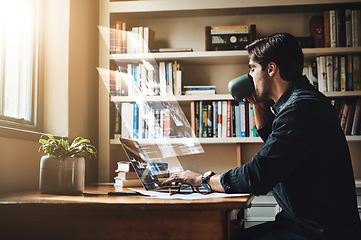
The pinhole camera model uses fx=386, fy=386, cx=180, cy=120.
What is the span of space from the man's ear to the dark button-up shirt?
0.28m

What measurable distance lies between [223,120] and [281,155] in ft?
4.51

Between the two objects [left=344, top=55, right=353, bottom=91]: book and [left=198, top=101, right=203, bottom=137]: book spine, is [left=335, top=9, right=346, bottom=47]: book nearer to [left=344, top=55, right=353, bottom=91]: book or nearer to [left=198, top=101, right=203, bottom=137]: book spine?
[left=344, top=55, right=353, bottom=91]: book

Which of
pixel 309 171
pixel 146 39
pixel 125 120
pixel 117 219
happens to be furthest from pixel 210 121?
pixel 117 219

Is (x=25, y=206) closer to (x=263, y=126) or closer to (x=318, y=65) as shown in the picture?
(x=263, y=126)

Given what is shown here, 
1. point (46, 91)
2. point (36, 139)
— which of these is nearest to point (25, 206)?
point (36, 139)

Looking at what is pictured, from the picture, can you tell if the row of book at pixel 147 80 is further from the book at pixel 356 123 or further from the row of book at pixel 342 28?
the book at pixel 356 123

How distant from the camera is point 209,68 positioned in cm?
287

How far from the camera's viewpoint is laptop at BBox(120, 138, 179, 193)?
1613 mm

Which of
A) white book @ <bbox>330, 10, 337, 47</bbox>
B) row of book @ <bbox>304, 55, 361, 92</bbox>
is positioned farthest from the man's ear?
white book @ <bbox>330, 10, 337, 47</bbox>

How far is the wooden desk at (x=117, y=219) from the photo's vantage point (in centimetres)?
108

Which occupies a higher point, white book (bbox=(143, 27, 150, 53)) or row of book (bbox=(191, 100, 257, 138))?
white book (bbox=(143, 27, 150, 53))

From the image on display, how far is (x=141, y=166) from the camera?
5.56 ft

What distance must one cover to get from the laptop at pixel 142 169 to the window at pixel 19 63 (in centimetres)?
62

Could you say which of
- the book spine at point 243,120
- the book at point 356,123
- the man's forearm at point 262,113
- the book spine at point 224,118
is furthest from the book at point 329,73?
the man's forearm at point 262,113
